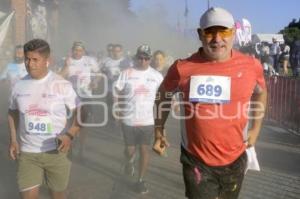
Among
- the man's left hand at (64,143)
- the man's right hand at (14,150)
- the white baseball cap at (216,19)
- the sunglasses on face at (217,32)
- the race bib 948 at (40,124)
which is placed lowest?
the man's right hand at (14,150)

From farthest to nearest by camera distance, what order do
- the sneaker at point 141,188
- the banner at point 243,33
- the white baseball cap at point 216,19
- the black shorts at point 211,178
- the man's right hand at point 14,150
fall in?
the banner at point 243,33, the sneaker at point 141,188, the man's right hand at point 14,150, the black shorts at point 211,178, the white baseball cap at point 216,19

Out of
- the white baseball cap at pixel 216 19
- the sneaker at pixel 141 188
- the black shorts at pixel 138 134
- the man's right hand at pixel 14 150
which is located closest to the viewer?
the white baseball cap at pixel 216 19

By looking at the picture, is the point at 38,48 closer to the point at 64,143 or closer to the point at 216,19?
the point at 64,143

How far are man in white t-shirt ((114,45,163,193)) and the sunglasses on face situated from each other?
2.81 meters

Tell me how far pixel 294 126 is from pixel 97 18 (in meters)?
19.5

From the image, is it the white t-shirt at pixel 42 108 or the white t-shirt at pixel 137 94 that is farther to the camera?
the white t-shirt at pixel 137 94

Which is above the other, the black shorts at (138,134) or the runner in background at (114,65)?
the runner in background at (114,65)

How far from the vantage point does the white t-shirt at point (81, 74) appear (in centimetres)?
853

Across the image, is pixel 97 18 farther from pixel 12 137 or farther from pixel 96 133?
pixel 12 137

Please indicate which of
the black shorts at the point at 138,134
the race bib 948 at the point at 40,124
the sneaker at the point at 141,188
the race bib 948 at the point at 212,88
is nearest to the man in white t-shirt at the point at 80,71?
the black shorts at the point at 138,134

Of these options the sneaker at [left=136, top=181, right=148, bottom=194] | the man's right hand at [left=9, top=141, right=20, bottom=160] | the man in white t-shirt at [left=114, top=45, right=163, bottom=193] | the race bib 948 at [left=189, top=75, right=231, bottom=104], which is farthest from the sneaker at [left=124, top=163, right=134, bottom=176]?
the race bib 948 at [left=189, top=75, right=231, bottom=104]

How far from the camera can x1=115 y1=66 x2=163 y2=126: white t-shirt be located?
6.34m

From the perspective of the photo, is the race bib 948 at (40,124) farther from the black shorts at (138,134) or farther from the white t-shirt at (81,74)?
the white t-shirt at (81,74)

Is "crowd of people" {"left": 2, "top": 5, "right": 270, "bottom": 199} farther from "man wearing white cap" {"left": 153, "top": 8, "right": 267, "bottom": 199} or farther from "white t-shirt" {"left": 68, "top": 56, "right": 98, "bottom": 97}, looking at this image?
"white t-shirt" {"left": 68, "top": 56, "right": 98, "bottom": 97}
